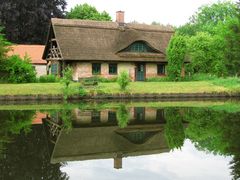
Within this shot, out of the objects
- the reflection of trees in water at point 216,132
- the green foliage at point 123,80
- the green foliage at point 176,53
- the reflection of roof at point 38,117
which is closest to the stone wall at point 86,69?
the green foliage at point 176,53

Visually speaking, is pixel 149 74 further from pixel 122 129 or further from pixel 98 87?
pixel 122 129

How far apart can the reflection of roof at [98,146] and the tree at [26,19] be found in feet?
134

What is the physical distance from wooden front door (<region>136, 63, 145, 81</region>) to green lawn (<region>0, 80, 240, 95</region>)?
7939 mm

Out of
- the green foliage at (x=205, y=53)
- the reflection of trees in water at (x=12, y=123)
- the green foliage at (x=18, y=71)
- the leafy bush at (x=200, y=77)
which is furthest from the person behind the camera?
the green foliage at (x=205, y=53)

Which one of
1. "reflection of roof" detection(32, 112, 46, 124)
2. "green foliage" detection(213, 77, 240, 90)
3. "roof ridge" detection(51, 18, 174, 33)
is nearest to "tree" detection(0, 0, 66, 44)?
"roof ridge" detection(51, 18, 174, 33)

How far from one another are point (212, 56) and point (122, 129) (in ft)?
119

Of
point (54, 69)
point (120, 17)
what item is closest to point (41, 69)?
point (54, 69)

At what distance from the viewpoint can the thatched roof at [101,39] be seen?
136 feet

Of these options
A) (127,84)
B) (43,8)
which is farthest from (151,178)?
(43,8)

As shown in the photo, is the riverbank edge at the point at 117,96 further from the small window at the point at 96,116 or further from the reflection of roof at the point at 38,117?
the small window at the point at 96,116

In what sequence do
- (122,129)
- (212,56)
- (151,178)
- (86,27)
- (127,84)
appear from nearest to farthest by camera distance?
1. (151,178)
2. (122,129)
3. (127,84)
4. (86,27)
5. (212,56)

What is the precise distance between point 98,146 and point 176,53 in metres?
28.7

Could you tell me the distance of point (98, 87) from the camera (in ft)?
113

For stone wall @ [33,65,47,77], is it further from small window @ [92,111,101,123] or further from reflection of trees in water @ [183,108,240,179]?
reflection of trees in water @ [183,108,240,179]
